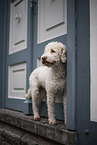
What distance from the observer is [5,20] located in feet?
9.45

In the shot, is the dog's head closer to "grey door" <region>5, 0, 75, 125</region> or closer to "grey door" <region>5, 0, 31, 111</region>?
"grey door" <region>5, 0, 75, 125</region>

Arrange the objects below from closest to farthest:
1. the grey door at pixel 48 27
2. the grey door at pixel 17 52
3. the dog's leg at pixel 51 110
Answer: the dog's leg at pixel 51 110 < the grey door at pixel 48 27 < the grey door at pixel 17 52

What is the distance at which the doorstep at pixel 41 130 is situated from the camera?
1.24 metres

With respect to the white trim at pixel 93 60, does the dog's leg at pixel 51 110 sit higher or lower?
lower

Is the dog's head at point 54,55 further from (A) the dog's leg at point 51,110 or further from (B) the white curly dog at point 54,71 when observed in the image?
(A) the dog's leg at point 51,110

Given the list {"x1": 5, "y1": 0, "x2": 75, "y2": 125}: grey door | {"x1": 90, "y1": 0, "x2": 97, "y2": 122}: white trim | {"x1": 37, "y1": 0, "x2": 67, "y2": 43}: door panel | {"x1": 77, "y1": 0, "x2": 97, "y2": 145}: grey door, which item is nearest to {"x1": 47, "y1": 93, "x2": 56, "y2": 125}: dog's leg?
{"x1": 5, "y1": 0, "x2": 75, "y2": 125}: grey door

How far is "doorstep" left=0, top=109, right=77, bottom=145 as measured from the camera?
1235mm

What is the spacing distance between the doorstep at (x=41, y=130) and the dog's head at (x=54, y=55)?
60 centimetres

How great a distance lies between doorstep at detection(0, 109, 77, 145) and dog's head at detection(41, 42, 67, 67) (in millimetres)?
604

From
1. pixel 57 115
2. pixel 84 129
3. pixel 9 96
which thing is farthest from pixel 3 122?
pixel 84 129

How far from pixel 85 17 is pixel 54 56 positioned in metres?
0.43

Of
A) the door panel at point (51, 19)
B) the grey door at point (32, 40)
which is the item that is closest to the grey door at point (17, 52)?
the grey door at point (32, 40)

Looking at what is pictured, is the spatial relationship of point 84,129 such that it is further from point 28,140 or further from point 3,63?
point 3,63

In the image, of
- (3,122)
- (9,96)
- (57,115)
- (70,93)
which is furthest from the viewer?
(9,96)
